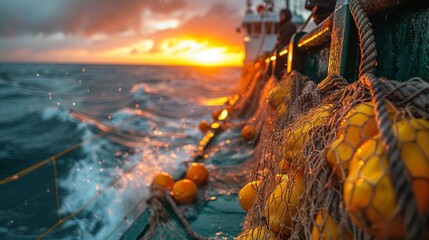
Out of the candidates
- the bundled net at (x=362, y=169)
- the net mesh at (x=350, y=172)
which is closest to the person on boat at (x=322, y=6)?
the bundled net at (x=362, y=169)

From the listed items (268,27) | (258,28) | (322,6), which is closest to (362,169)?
(322,6)

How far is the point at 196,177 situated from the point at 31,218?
116 inches

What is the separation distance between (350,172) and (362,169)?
2.6 inches

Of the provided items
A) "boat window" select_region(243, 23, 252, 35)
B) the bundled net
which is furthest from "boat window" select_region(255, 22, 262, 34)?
the bundled net

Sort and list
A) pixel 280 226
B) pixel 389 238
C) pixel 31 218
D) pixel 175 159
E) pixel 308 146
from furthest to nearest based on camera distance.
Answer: pixel 175 159
pixel 31 218
pixel 280 226
pixel 308 146
pixel 389 238

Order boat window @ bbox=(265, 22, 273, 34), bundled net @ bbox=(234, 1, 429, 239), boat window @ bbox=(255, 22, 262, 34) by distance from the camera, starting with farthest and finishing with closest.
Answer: boat window @ bbox=(255, 22, 262, 34)
boat window @ bbox=(265, 22, 273, 34)
bundled net @ bbox=(234, 1, 429, 239)

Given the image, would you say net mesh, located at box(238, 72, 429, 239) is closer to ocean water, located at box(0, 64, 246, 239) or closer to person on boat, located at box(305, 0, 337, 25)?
person on boat, located at box(305, 0, 337, 25)

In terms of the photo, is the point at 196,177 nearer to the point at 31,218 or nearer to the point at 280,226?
the point at 31,218

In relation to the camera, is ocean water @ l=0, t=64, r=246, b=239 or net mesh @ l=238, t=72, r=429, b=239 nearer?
net mesh @ l=238, t=72, r=429, b=239

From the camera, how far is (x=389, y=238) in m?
0.91

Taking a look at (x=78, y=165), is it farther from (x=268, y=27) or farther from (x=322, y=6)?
(x=268, y=27)

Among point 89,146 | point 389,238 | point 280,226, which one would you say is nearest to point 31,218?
point 89,146

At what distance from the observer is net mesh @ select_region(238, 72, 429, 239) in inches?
36.5

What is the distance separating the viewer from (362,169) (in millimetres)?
1007
